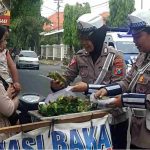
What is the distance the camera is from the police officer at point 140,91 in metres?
3.06

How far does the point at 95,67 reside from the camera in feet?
13.0

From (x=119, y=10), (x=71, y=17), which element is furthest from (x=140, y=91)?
(x=71, y=17)

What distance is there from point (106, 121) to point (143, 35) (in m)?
0.70

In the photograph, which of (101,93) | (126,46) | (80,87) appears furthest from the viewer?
(126,46)

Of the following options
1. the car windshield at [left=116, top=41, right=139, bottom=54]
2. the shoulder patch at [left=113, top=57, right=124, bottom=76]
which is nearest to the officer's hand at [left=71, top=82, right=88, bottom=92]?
the shoulder patch at [left=113, top=57, right=124, bottom=76]

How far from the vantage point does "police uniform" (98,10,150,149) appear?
10.00 ft

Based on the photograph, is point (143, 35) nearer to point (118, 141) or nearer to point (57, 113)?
point (57, 113)

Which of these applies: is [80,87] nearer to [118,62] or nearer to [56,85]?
[56,85]

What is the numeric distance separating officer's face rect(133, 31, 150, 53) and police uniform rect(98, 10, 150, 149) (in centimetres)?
3

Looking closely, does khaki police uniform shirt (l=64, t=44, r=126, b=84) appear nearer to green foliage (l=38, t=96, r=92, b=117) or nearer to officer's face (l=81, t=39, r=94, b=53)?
officer's face (l=81, t=39, r=94, b=53)

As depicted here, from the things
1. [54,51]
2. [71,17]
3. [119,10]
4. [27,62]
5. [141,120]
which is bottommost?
[54,51]

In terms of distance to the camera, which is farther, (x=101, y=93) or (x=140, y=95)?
(x=101, y=93)

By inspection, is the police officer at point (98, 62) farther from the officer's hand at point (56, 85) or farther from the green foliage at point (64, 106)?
the green foliage at point (64, 106)

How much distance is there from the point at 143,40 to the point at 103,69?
80 cm
